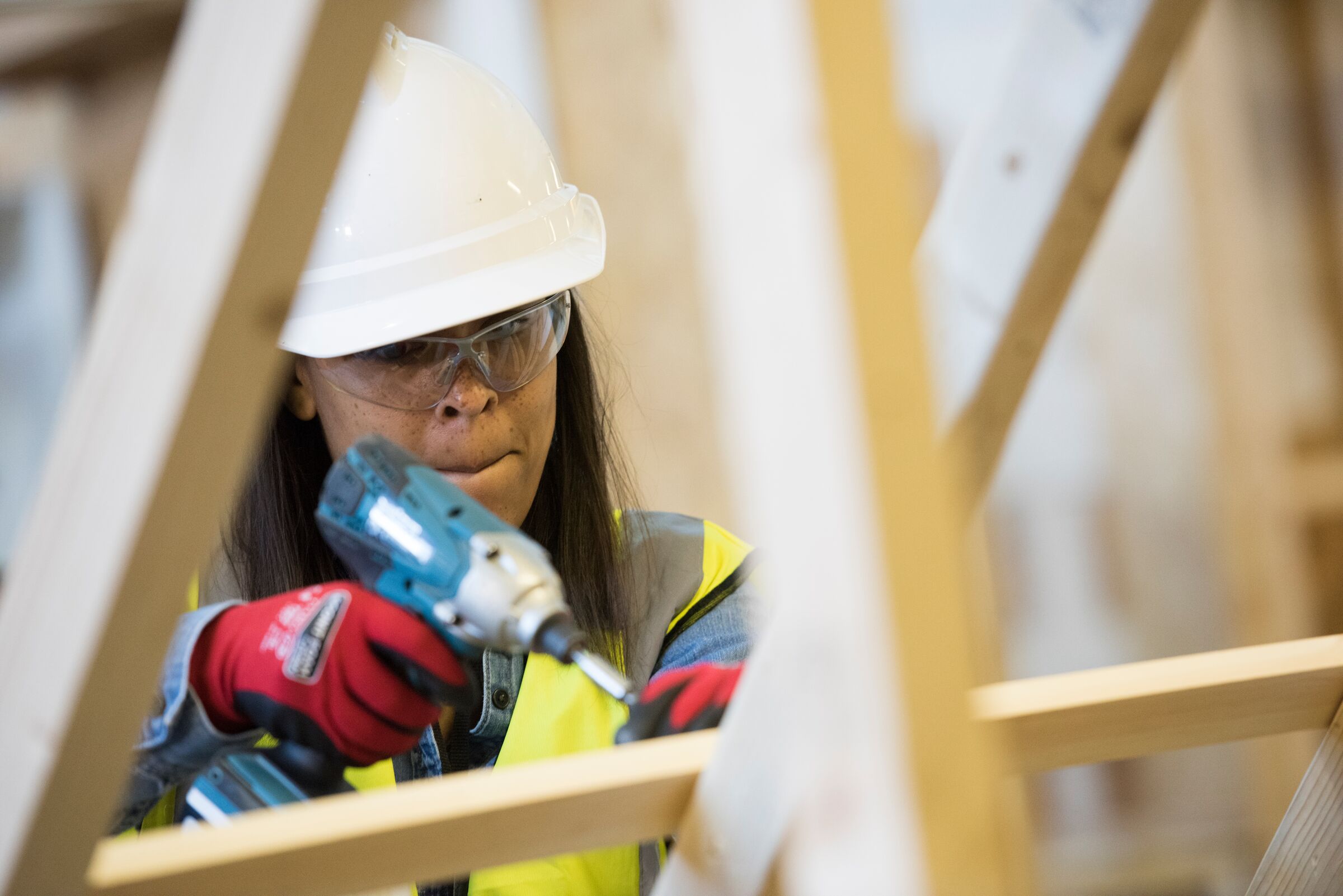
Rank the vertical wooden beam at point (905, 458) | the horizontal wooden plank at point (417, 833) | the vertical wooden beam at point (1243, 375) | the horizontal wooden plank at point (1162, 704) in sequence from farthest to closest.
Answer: the vertical wooden beam at point (1243, 375), the horizontal wooden plank at point (1162, 704), the horizontal wooden plank at point (417, 833), the vertical wooden beam at point (905, 458)

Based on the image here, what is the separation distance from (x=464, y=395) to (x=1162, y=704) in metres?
0.75

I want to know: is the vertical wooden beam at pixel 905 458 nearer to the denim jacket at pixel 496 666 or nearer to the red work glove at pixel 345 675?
the red work glove at pixel 345 675

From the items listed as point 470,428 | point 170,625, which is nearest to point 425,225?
point 470,428

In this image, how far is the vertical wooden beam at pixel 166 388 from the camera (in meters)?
0.49

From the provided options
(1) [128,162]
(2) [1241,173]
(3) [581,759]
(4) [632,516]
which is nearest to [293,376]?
(4) [632,516]

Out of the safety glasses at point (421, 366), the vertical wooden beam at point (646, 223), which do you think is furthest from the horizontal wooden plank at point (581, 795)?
the vertical wooden beam at point (646, 223)

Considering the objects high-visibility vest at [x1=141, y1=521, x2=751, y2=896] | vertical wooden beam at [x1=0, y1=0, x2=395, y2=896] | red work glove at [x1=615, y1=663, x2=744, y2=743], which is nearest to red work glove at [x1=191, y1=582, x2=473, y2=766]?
red work glove at [x1=615, y1=663, x2=744, y2=743]

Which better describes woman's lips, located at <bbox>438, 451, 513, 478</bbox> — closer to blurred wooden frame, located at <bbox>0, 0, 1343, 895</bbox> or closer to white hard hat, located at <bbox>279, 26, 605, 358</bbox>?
white hard hat, located at <bbox>279, 26, 605, 358</bbox>

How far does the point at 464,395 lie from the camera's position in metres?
1.19

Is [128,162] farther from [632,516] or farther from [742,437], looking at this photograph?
[742,437]

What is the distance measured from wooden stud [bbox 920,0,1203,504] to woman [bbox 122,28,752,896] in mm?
453

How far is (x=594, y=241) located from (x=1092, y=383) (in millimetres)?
1982

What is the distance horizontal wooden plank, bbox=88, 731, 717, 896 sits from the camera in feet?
1.95

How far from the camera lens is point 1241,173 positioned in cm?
279
